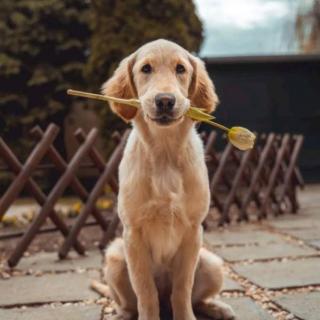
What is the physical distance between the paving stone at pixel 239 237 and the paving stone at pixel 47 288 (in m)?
1.55

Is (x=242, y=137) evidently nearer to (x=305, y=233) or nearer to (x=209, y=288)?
(x=209, y=288)

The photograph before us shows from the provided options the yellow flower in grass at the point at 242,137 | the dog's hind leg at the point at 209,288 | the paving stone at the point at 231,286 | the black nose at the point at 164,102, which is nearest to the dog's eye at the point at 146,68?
the black nose at the point at 164,102

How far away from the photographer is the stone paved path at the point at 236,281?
3025mm

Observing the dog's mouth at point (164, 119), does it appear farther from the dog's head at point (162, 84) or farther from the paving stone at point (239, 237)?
the paving stone at point (239, 237)

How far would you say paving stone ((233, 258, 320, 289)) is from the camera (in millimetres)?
3489

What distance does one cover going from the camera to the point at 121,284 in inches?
110

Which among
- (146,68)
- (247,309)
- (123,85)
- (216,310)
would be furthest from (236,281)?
(146,68)

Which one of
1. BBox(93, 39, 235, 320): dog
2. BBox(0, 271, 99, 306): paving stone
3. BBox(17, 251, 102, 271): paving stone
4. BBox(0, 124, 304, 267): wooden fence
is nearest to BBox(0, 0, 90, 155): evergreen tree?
BBox(0, 124, 304, 267): wooden fence

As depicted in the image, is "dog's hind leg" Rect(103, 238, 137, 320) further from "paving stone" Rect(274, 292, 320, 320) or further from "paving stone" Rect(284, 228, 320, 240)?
"paving stone" Rect(284, 228, 320, 240)

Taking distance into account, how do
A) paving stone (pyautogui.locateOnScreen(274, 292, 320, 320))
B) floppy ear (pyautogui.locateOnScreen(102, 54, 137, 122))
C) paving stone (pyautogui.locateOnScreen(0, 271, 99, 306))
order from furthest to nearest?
paving stone (pyautogui.locateOnScreen(0, 271, 99, 306)) → paving stone (pyautogui.locateOnScreen(274, 292, 320, 320)) → floppy ear (pyautogui.locateOnScreen(102, 54, 137, 122))

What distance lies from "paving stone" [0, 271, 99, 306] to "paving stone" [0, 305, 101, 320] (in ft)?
0.44

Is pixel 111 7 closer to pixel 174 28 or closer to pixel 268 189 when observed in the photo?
pixel 174 28

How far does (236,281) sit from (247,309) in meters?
0.64

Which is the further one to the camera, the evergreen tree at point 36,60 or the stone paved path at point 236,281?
the evergreen tree at point 36,60
